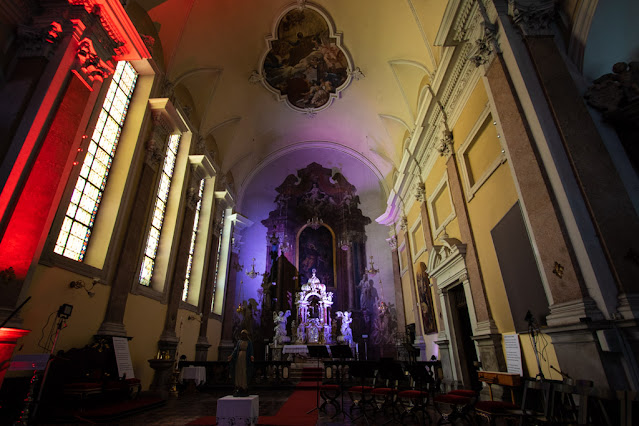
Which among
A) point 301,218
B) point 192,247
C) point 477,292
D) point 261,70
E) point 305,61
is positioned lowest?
point 477,292

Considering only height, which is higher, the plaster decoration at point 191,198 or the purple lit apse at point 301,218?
the purple lit apse at point 301,218

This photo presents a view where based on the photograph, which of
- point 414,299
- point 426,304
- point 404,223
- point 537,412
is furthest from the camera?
point 404,223

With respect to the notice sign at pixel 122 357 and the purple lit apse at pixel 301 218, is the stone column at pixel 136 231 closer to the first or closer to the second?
the notice sign at pixel 122 357

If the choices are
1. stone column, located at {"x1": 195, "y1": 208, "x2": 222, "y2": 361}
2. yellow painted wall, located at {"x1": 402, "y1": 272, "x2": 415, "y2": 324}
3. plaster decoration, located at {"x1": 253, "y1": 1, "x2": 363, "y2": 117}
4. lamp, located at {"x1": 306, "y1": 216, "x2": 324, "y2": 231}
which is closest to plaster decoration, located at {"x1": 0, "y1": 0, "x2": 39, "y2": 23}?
plaster decoration, located at {"x1": 253, "y1": 1, "x2": 363, "y2": 117}

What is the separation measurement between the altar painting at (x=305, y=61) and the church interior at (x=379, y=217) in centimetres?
9

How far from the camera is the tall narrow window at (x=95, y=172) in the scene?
6.11m

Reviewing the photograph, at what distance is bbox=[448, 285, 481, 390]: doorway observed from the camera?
7738 millimetres

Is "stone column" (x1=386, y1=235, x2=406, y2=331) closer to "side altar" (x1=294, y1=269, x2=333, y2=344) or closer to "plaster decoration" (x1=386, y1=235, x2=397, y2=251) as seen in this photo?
"plaster decoration" (x1=386, y1=235, x2=397, y2=251)

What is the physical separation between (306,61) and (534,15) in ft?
30.5

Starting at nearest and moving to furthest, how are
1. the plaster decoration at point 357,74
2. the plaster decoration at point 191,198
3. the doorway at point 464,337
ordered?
the doorway at point 464,337 < the plaster decoration at point 191,198 < the plaster decoration at point 357,74

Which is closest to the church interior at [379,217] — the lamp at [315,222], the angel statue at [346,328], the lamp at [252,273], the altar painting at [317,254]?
the angel statue at [346,328]

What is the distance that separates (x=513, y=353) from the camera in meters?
5.38

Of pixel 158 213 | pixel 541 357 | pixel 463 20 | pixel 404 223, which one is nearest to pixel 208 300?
pixel 158 213

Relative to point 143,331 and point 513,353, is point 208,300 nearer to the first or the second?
point 143,331
